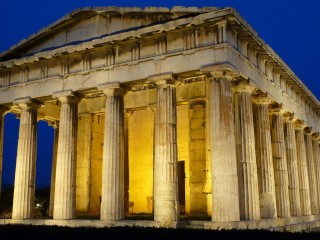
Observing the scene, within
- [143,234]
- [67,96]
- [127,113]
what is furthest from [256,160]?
[143,234]

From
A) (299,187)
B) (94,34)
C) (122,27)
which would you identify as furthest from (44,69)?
(299,187)

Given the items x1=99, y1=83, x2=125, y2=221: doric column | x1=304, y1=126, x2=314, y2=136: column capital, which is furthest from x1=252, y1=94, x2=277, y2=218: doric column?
x1=304, y1=126, x2=314, y2=136: column capital

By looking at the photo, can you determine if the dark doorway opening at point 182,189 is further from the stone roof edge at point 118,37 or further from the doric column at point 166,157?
the stone roof edge at point 118,37

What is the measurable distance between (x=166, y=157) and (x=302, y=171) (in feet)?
46.4

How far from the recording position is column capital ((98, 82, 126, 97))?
2195cm

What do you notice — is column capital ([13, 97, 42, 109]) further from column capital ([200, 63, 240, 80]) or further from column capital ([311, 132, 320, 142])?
column capital ([311, 132, 320, 142])

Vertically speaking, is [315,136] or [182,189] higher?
[315,136]

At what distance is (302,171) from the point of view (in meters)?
29.8

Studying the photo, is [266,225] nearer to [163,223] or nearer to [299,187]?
[163,223]

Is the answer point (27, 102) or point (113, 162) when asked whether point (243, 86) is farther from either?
point (27, 102)

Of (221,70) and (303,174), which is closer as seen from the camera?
(221,70)

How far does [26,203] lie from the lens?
79.2 ft

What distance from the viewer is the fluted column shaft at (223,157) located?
1792 cm

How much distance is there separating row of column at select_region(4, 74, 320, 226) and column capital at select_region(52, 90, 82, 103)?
5cm
